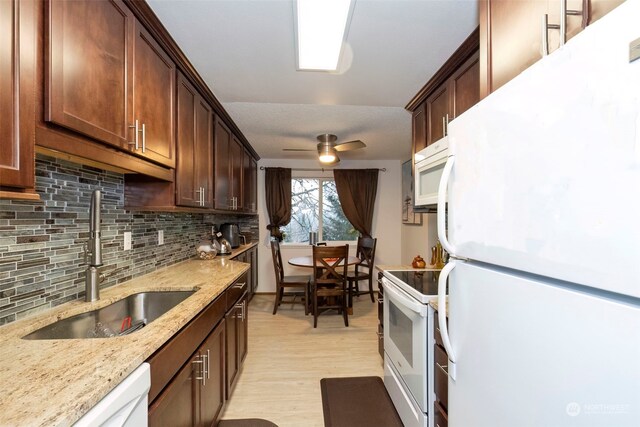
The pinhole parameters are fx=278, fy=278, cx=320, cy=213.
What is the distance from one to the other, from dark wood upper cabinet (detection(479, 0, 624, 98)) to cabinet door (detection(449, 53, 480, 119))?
1.38ft

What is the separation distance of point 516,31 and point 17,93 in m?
1.60

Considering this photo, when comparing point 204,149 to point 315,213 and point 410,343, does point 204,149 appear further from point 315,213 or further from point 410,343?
point 315,213

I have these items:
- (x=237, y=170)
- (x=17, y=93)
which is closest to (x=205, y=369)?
(x=17, y=93)

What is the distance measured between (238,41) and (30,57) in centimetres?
105

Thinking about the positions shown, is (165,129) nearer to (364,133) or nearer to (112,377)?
(112,377)

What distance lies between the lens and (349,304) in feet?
12.9

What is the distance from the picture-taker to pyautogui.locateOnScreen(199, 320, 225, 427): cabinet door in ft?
4.60

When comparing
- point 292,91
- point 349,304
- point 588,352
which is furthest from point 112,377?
point 349,304

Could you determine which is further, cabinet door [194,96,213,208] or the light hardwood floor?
cabinet door [194,96,213,208]

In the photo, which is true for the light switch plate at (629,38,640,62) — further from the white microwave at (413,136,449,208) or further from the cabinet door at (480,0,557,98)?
the white microwave at (413,136,449,208)

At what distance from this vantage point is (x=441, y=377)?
1.34 m

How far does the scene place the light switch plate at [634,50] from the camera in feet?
1.50

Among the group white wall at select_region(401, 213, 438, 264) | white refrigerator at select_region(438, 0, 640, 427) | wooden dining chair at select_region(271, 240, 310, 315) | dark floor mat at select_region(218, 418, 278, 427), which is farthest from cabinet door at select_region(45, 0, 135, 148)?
white wall at select_region(401, 213, 438, 264)

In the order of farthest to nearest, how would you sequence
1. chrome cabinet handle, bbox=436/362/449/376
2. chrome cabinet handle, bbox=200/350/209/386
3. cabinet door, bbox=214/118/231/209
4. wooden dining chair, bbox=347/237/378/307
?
wooden dining chair, bbox=347/237/378/307, cabinet door, bbox=214/118/231/209, chrome cabinet handle, bbox=200/350/209/386, chrome cabinet handle, bbox=436/362/449/376
